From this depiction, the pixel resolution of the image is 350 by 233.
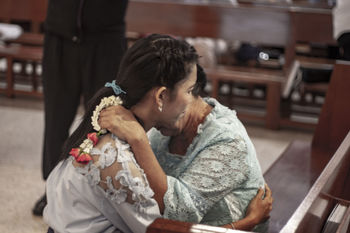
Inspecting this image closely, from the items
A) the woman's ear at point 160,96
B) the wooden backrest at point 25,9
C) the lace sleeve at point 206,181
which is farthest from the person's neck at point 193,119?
the wooden backrest at point 25,9

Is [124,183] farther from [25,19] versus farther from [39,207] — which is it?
[25,19]

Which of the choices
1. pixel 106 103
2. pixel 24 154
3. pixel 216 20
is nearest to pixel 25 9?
pixel 216 20

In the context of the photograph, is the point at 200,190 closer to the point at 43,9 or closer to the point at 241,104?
the point at 241,104

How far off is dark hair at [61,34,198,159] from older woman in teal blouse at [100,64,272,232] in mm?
74

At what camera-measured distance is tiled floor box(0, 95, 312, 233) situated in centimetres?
320

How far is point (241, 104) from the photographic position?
6152 mm

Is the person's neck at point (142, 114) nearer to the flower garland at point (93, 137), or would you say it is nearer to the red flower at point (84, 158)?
the flower garland at point (93, 137)

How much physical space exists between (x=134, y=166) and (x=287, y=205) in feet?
3.61

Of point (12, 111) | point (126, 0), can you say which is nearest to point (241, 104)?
point (12, 111)

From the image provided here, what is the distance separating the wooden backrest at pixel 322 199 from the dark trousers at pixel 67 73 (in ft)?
4.62

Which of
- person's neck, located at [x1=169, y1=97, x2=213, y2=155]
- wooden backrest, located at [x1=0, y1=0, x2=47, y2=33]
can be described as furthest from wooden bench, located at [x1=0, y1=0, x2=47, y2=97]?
person's neck, located at [x1=169, y1=97, x2=213, y2=155]

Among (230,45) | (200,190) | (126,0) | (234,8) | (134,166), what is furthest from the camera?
(230,45)

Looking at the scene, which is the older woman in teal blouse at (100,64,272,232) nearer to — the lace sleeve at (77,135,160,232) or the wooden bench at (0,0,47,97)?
the lace sleeve at (77,135,160,232)

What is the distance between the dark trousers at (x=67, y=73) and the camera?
3.11 meters
